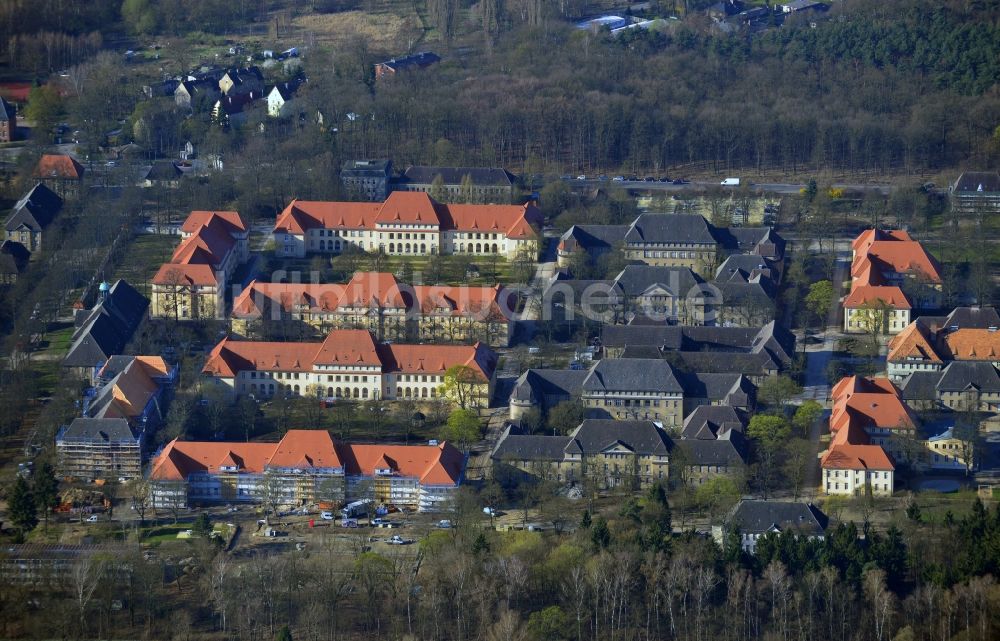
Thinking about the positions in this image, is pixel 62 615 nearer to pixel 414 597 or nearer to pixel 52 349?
pixel 414 597

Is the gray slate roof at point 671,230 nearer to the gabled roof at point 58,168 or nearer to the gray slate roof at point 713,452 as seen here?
the gray slate roof at point 713,452

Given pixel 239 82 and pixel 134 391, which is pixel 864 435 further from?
pixel 239 82

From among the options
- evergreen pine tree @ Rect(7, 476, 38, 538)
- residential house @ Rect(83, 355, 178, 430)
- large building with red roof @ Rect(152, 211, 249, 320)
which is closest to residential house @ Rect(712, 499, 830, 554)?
residential house @ Rect(83, 355, 178, 430)

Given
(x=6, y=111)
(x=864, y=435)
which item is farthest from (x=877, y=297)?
(x=6, y=111)

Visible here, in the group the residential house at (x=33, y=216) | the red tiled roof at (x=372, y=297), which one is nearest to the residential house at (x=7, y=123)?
the residential house at (x=33, y=216)

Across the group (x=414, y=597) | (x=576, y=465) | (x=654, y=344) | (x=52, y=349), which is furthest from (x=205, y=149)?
(x=414, y=597)

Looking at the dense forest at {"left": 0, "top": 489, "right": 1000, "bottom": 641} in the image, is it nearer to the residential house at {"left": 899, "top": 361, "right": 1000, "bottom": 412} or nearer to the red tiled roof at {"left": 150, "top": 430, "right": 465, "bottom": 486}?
the red tiled roof at {"left": 150, "top": 430, "right": 465, "bottom": 486}
